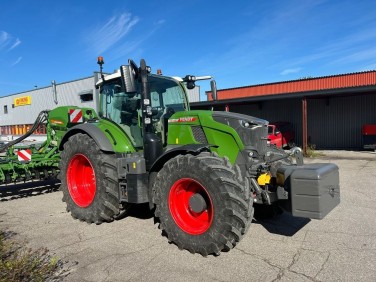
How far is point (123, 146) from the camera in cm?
529

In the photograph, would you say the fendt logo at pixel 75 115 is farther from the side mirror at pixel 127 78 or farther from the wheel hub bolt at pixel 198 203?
the wheel hub bolt at pixel 198 203

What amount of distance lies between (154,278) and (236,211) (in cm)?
111

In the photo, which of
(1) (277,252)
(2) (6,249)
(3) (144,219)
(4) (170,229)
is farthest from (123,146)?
(1) (277,252)

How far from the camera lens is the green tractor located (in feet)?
12.5

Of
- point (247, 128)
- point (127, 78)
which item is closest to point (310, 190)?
point (247, 128)

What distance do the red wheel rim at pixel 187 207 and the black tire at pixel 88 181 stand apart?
3.84ft

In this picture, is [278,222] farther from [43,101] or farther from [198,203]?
[43,101]

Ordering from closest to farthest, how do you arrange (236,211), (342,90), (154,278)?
(154,278), (236,211), (342,90)

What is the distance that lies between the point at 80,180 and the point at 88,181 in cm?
14

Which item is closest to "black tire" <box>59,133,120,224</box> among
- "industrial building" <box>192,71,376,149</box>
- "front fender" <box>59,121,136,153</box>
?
"front fender" <box>59,121,136,153</box>

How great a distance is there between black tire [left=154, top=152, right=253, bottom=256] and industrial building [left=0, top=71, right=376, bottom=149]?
30.6ft

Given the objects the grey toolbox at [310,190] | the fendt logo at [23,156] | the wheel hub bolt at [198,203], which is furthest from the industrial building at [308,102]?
the grey toolbox at [310,190]

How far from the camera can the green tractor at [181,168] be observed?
12.5ft

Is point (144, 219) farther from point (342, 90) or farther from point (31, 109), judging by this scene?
point (31, 109)
